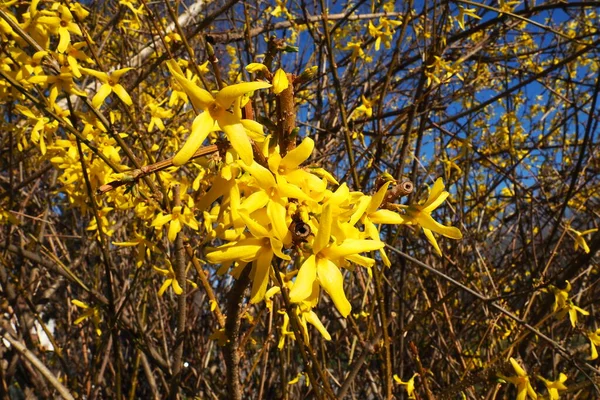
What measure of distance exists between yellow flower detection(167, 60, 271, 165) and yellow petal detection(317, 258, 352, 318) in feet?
0.77

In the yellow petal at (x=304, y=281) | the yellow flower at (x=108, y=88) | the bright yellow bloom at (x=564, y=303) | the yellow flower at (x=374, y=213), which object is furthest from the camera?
the bright yellow bloom at (x=564, y=303)

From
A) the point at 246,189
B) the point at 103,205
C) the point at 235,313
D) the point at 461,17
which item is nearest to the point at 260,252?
the point at 246,189

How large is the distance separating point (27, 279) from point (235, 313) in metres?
2.93

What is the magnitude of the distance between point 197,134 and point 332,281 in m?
0.36

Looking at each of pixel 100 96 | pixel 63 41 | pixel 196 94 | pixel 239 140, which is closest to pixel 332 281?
pixel 239 140

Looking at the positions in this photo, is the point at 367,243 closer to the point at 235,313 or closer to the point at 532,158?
the point at 235,313

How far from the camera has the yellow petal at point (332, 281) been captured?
2.65ft

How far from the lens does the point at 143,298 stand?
299 centimetres

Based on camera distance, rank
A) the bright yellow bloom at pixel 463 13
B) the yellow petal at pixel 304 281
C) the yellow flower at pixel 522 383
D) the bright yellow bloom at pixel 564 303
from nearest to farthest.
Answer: the yellow petal at pixel 304 281 → the yellow flower at pixel 522 383 → the bright yellow bloom at pixel 564 303 → the bright yellow bloom at pixel 463 13

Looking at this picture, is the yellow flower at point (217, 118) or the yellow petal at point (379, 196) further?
the yellow petal at point (379, 196)

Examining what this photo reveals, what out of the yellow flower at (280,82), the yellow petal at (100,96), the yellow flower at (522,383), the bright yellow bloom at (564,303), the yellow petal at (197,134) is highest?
the yellow petal at (100,96)

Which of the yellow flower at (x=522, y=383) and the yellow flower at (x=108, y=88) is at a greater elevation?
the yellow flower at (x=108, y=88)

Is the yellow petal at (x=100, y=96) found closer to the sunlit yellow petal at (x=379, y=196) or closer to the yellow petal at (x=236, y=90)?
the yellow petal at (x=236, y=90)

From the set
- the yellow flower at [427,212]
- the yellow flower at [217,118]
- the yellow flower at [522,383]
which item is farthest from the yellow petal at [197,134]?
the yellow flower at [522,383]
